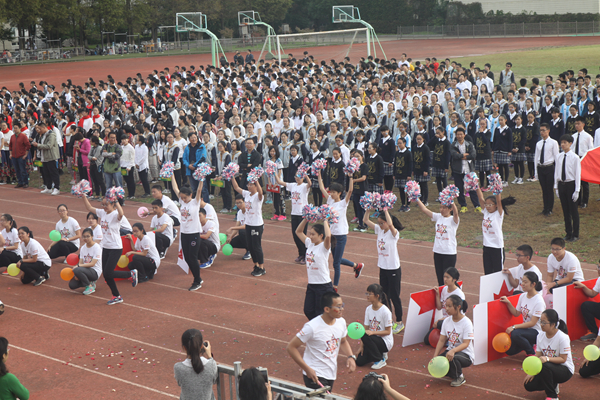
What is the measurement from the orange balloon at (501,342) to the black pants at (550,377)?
35.9 inches

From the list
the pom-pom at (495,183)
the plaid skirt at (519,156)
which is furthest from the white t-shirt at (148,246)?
the plaid skirt at (519,156)

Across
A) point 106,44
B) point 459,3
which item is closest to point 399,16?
point 459,3

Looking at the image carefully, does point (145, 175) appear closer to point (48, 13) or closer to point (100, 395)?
point (100, 395)

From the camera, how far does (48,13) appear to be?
5662 cm

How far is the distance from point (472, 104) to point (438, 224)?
9.34m

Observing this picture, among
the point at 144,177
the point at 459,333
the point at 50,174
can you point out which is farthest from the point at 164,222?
the point at 50,174


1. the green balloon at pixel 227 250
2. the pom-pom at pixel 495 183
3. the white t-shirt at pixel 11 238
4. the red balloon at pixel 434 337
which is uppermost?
the pom-pom at pixel 495 183

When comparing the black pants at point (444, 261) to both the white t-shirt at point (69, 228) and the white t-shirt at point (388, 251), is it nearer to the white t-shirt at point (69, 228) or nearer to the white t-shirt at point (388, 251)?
the white t-shirt at point (388, 251)

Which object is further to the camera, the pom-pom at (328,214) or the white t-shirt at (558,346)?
the pom-pom at (328,214)

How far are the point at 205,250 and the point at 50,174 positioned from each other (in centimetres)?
932

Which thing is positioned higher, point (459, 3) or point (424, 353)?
point (459, 3)

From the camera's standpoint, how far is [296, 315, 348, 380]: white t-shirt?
20.1ft

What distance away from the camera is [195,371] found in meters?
5.66

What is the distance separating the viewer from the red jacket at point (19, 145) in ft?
63.0
